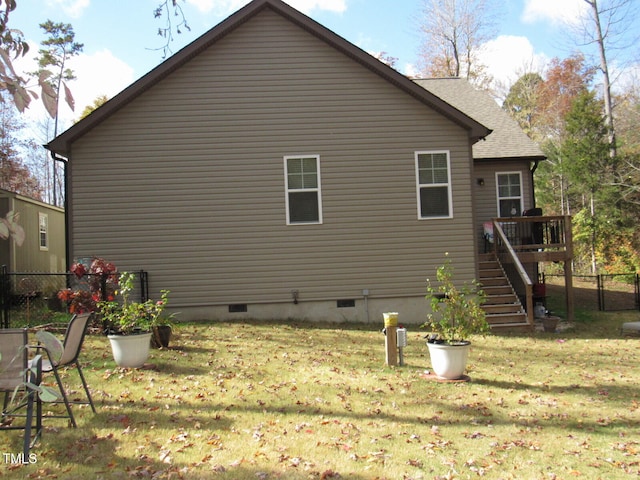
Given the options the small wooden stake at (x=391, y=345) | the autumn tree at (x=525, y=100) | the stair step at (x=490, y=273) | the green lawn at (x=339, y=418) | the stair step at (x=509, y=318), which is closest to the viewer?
the green lawn at (x=339, y=418)

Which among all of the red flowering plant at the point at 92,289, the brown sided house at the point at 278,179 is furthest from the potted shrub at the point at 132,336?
the brown sided house at the point at 278,179

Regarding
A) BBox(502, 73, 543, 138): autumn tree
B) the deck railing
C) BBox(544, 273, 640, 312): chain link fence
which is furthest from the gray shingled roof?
BBox(502, 73, 543, 138): autumn tree

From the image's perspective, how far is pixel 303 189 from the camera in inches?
460

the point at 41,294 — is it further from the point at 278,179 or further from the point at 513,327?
the point at 513,327

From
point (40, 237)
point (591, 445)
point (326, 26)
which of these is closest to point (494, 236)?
point (326, 26)

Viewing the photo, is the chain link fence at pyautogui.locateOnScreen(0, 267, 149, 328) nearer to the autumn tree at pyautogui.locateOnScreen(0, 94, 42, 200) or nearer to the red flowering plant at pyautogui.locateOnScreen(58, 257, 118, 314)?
the red flowering plant at pyautogui.locateOnScreen(58, 257, 118, 314)

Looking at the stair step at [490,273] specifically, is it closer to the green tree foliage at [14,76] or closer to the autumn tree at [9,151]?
the green tree foliage at [14,76]

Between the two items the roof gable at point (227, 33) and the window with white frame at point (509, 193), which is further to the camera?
the window with white frame at point (509, 193)

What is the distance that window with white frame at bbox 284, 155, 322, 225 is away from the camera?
1166 cm

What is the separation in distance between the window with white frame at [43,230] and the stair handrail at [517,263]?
50.3 ft

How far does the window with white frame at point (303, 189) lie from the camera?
38.2 ft

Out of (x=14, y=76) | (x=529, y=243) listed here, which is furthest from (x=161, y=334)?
(x=529, y=243)

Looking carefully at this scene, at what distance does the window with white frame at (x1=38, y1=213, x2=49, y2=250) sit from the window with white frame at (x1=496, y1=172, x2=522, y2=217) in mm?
15424

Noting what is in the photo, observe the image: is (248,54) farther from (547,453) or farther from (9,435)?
(547,453)
